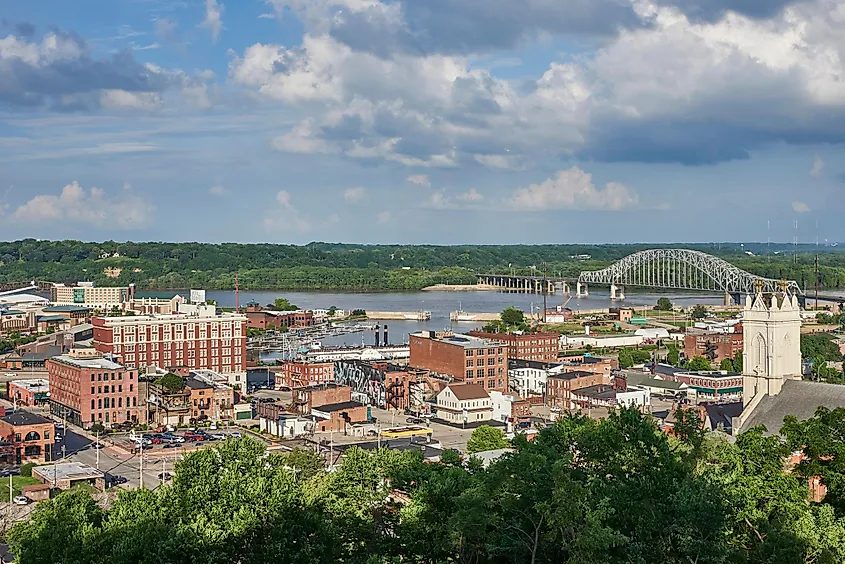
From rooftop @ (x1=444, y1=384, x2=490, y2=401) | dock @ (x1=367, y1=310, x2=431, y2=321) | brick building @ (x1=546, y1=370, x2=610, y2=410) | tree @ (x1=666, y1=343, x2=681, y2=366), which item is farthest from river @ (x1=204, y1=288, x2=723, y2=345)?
rooftop @ (x1=444, y1=384, x2=490, y2=401)

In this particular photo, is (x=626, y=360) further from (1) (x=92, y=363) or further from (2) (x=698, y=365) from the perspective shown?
(1) (x=92, y=363)

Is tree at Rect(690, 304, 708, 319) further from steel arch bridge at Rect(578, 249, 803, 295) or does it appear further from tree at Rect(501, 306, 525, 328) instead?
steel arch bridge at Rect(578, 249, 803, 295)

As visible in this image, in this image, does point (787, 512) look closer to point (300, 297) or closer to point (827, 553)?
point (827, 553)

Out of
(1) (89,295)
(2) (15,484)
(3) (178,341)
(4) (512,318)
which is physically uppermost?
(1) (89,295)

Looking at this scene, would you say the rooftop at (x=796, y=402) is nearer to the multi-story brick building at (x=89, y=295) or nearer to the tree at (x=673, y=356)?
the tree at (x=673, y=356)

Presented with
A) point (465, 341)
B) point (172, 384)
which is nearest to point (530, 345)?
point (465, 341)

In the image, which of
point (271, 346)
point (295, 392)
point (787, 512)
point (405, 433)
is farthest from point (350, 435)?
point (271, 346)
